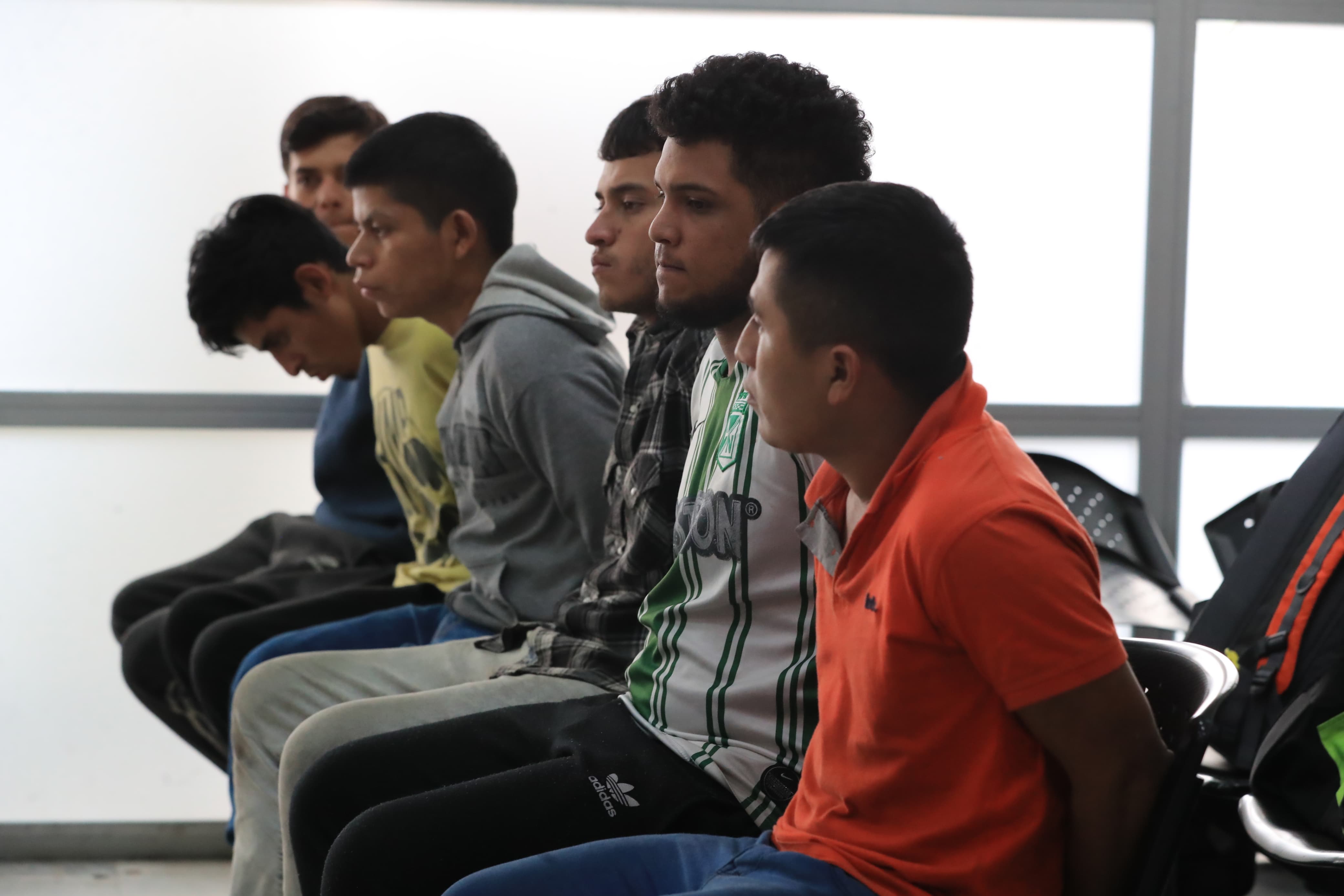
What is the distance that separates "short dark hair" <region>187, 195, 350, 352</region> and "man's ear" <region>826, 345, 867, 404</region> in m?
1.51

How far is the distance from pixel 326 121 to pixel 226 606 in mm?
941

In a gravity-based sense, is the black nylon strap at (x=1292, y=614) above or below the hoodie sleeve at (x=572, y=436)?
below

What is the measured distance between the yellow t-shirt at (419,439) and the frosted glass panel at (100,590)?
502 millimetres

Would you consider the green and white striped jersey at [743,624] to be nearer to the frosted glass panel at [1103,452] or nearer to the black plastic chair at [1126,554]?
the black plastic chair at [1126,554]

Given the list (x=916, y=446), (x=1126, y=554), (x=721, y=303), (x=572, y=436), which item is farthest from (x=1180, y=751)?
(x=1126, y=554)

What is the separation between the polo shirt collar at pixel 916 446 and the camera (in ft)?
3.23

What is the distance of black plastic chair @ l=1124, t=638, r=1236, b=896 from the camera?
86cm

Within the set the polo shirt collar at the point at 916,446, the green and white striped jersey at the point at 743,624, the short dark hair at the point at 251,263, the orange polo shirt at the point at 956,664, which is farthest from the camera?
the short dark hair at the point at 251,263

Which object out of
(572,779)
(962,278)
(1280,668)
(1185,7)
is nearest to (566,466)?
(572,779)

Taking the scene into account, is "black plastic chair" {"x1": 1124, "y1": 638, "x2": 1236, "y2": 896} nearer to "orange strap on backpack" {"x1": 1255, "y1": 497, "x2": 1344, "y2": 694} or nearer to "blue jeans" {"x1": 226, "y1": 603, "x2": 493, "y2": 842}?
"orange strap on backpack" {"x1": 1255, "y1": 497, "x2": 1344, "y2": 694}

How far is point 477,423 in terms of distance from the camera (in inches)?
71.7

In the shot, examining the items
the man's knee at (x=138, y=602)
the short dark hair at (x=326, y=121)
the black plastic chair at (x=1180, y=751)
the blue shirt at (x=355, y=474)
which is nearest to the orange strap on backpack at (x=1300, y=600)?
the black plastic chair at (x=1180, y=751)

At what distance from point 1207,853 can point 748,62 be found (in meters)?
1.21

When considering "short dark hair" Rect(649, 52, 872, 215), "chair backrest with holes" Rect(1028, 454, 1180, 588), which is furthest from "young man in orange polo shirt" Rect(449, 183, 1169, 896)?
"chair backrest with holes" Rect(1028, 454, 1180, 588)
